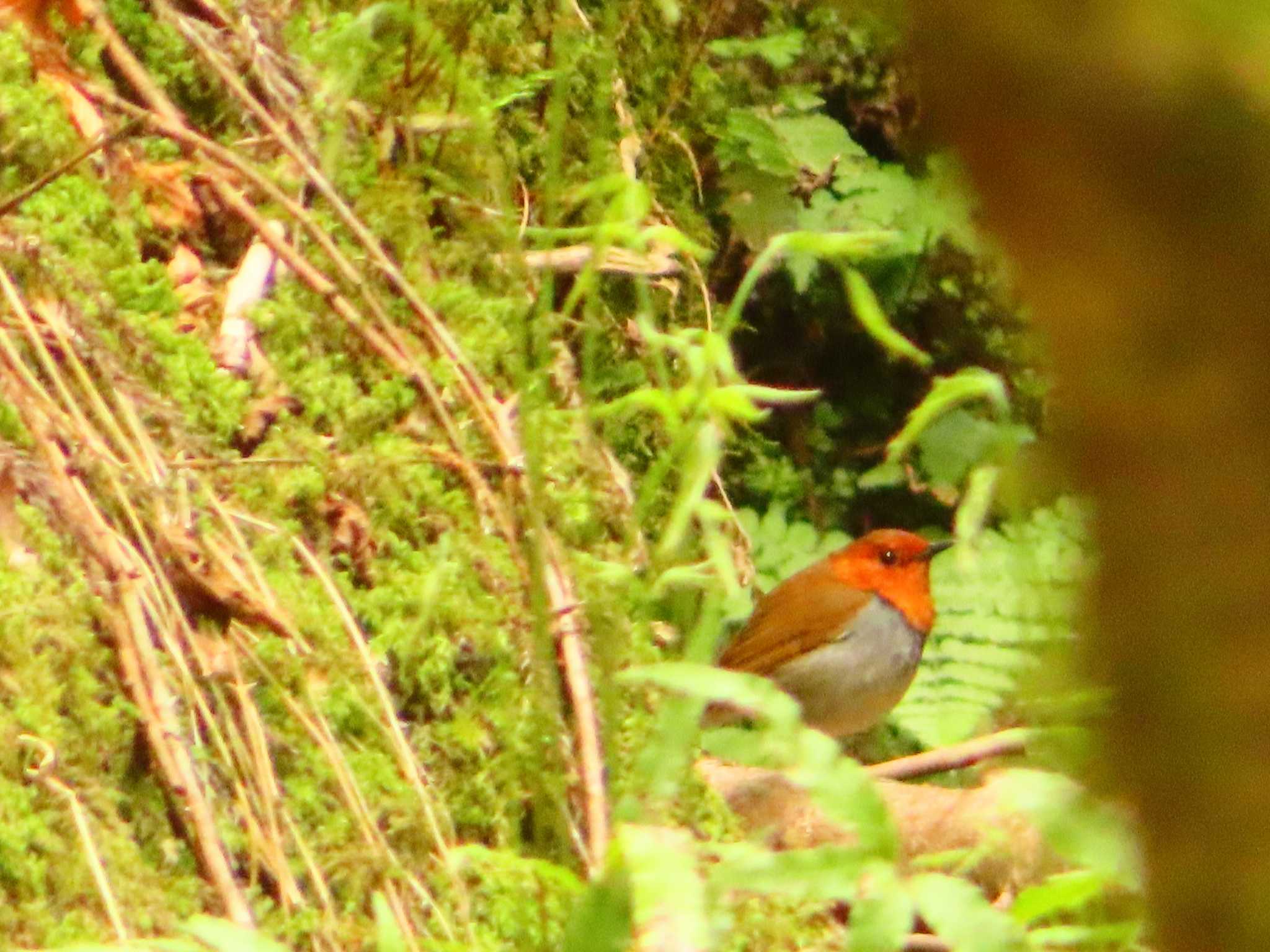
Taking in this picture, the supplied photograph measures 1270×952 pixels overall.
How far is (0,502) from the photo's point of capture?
1.98 m

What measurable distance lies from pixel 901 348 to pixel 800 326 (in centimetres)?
390

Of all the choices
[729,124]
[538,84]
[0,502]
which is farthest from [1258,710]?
[729,124]

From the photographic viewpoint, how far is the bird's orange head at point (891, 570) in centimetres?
490

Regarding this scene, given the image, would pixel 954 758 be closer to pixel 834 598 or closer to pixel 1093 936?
pixel 1093 936

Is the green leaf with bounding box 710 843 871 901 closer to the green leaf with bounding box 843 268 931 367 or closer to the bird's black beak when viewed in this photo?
the green leaf with bounding box 843 268 931 367

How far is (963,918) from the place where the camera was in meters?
1.14

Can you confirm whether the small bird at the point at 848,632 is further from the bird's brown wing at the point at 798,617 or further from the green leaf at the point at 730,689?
the green leaf at the point at 730,689

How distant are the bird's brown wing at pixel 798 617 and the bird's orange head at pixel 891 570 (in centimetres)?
4

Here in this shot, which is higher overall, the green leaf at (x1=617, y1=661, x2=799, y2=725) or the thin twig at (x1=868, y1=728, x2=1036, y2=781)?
the green leaf at (x1=617, y1=661, x2=799, y2=725)

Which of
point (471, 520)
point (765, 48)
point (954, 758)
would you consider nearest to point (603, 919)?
point (471, 520)

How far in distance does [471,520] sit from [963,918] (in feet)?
5.07

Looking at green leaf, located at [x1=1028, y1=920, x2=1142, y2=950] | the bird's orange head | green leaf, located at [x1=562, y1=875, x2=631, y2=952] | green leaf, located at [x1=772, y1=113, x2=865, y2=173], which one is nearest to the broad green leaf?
green leaf, located at [x1=1028, y1=920, x2=1142, y2=950]

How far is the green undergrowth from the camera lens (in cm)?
141

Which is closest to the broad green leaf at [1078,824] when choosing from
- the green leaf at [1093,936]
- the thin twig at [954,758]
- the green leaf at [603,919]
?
the green leaf at [1093,936]
